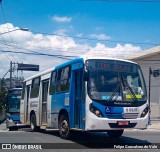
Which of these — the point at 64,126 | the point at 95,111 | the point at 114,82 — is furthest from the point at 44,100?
the point at 95,111

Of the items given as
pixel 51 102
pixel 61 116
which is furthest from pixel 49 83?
pixel 61 116

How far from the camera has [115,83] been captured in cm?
1207

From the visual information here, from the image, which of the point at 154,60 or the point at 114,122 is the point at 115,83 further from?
the point at 154,60

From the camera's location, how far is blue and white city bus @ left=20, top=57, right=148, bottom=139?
37.7ft

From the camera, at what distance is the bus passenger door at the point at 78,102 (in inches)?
474

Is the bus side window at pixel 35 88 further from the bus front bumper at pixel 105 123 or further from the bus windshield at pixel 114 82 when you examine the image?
the bus front bumper at pixel 105 123

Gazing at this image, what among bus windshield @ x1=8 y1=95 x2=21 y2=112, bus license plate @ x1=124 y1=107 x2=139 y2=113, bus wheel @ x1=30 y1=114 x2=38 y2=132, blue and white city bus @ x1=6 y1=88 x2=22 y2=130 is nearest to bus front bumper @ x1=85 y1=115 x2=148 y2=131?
bus license plate @ x1=124 y1=107 x2=139 y2=113

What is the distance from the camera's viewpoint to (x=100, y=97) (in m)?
11.6

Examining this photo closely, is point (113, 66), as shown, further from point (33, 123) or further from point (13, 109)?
point (13, 109)

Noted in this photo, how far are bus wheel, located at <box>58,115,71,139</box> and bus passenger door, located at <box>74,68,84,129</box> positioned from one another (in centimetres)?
81

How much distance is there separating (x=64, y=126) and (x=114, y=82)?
116 inches

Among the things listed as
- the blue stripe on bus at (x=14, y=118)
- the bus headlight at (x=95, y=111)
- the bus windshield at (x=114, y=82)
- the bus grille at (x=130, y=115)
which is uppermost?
the bus windshield at (x=114, y=82)

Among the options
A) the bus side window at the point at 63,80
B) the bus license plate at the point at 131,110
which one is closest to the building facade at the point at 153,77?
the bus side window at the point at 63,80

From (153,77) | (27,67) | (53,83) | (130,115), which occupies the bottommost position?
(130,115)
